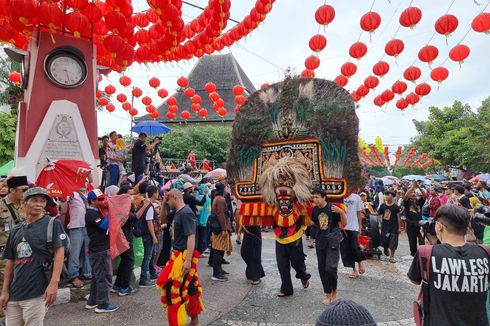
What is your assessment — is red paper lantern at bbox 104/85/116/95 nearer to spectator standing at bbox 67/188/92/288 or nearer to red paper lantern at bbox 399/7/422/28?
spectator standing at bbox 67/188/92/288

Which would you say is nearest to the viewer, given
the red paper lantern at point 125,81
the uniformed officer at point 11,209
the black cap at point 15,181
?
the uniformed officer at point 11,209

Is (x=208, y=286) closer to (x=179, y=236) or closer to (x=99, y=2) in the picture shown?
(x=179, y=236)

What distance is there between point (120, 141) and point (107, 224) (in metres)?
5.72

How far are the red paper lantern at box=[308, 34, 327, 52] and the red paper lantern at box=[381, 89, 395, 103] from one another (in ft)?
10.1

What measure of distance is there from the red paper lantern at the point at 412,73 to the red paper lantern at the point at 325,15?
9.31 feet

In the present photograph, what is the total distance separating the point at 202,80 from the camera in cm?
3338

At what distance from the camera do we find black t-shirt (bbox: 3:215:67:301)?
3131 millimetres

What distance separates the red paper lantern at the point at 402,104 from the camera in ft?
37.6

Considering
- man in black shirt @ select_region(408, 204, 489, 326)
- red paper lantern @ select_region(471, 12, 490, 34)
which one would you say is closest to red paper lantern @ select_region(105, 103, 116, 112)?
red paper lantern @ select_region(471, 12, 490, 34)

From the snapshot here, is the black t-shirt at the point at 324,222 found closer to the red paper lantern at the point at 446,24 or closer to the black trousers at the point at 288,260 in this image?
the black trousers at the point at 288,260

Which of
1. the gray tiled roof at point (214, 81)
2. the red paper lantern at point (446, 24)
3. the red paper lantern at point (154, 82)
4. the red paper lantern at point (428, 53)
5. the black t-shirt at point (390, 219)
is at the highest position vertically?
the gray tiled roof at point (214, 81)

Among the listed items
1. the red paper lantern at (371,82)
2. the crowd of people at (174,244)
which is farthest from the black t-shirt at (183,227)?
the red paper lantern at (371,82)

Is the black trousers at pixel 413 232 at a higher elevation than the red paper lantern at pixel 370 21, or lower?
lower

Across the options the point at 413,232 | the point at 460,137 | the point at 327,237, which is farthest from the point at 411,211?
the point at 460,137
